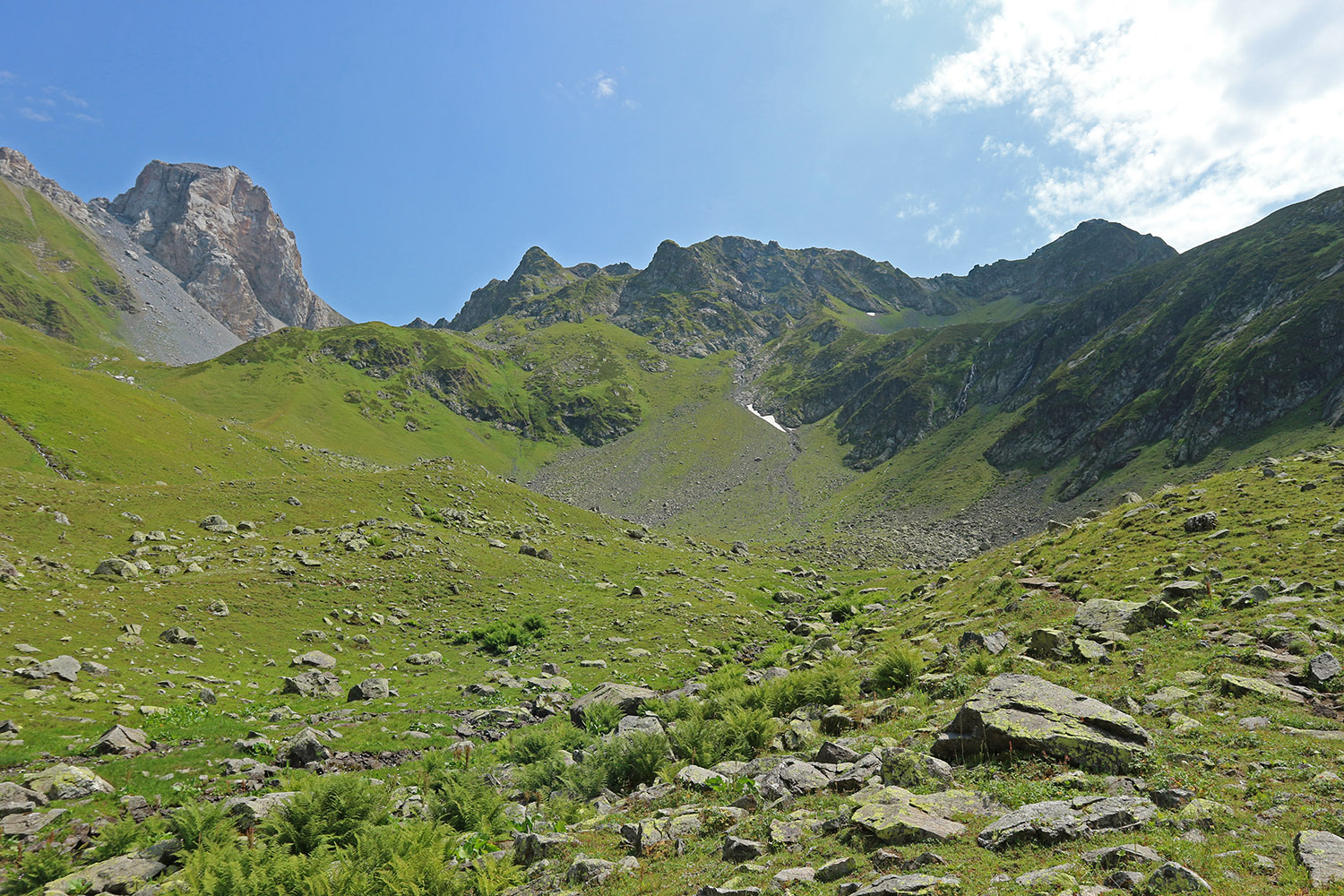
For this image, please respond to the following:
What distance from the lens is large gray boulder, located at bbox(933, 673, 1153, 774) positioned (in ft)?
33.8

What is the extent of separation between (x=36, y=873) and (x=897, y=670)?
21.4 m

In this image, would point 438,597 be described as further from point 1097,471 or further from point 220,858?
point 1097,471

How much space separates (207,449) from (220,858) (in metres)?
81.5

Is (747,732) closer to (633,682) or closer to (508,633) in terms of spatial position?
(633,682)

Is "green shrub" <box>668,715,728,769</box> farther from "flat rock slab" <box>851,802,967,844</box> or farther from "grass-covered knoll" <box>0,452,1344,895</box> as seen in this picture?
"flat rock slab" <box>851,802,967,844</box>

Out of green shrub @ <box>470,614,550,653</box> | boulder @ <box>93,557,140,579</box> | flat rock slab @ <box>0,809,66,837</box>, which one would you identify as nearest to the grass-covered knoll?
green shrub @ <box>470,614,550,653</box>

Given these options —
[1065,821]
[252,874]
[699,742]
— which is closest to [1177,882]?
[1065,821]

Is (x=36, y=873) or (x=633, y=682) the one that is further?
(x=633, y=682)

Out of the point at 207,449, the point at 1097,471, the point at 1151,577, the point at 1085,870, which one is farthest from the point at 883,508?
the point at 1085,870

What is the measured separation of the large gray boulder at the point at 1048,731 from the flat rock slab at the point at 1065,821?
1.97m

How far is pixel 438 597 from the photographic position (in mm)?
35781

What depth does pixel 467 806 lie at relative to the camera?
41.8 ft

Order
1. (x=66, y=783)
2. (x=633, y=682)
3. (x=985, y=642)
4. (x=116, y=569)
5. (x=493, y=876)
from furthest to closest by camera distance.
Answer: (x=116, y=569) → (x=633, y=682) → (x=985, y=642) → (x=66, y=783) → (x=493, y=876)

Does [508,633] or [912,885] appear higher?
[912,885]
